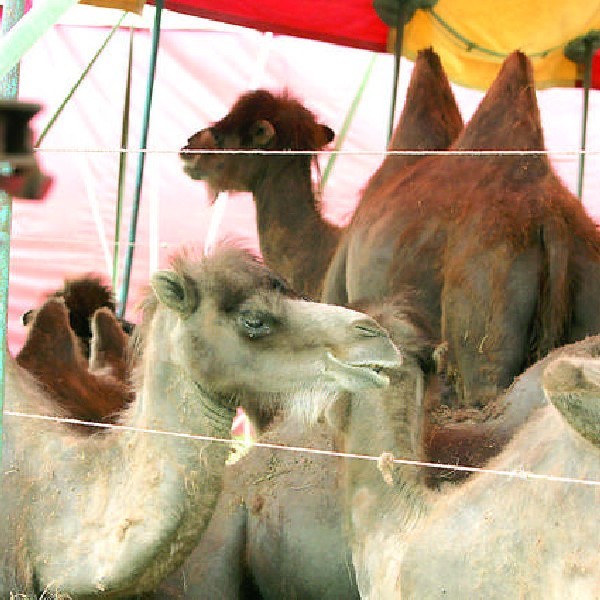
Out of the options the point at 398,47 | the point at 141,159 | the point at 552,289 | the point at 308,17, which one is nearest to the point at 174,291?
the point at 552,289

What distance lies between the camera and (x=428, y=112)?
538cm

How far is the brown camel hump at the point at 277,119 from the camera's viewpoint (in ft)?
18.5

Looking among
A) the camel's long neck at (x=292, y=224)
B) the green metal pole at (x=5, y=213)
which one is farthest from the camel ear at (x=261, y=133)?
the green metal pole at (x=5, y=213)

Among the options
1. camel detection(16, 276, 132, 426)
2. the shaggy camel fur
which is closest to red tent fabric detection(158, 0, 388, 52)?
camel detection(16, 276, 132, 426)

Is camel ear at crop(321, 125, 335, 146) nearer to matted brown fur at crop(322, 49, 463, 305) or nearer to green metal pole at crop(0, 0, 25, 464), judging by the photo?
matted brown fur at crop(322, 49, 463, 305)

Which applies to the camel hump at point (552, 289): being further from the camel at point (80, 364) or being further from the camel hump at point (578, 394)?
the camel hump at point (578, 394)

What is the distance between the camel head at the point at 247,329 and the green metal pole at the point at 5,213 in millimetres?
510

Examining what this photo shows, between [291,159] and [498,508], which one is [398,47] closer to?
[291,159]

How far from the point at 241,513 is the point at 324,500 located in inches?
10.4

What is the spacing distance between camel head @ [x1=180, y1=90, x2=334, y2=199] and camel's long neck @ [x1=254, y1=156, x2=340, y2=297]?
49 mm

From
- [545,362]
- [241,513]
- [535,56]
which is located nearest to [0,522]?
[241,513]

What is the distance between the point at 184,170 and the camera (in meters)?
5.86

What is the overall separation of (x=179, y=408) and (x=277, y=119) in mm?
2774

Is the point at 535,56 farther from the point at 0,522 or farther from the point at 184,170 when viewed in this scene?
the point at 0,522
